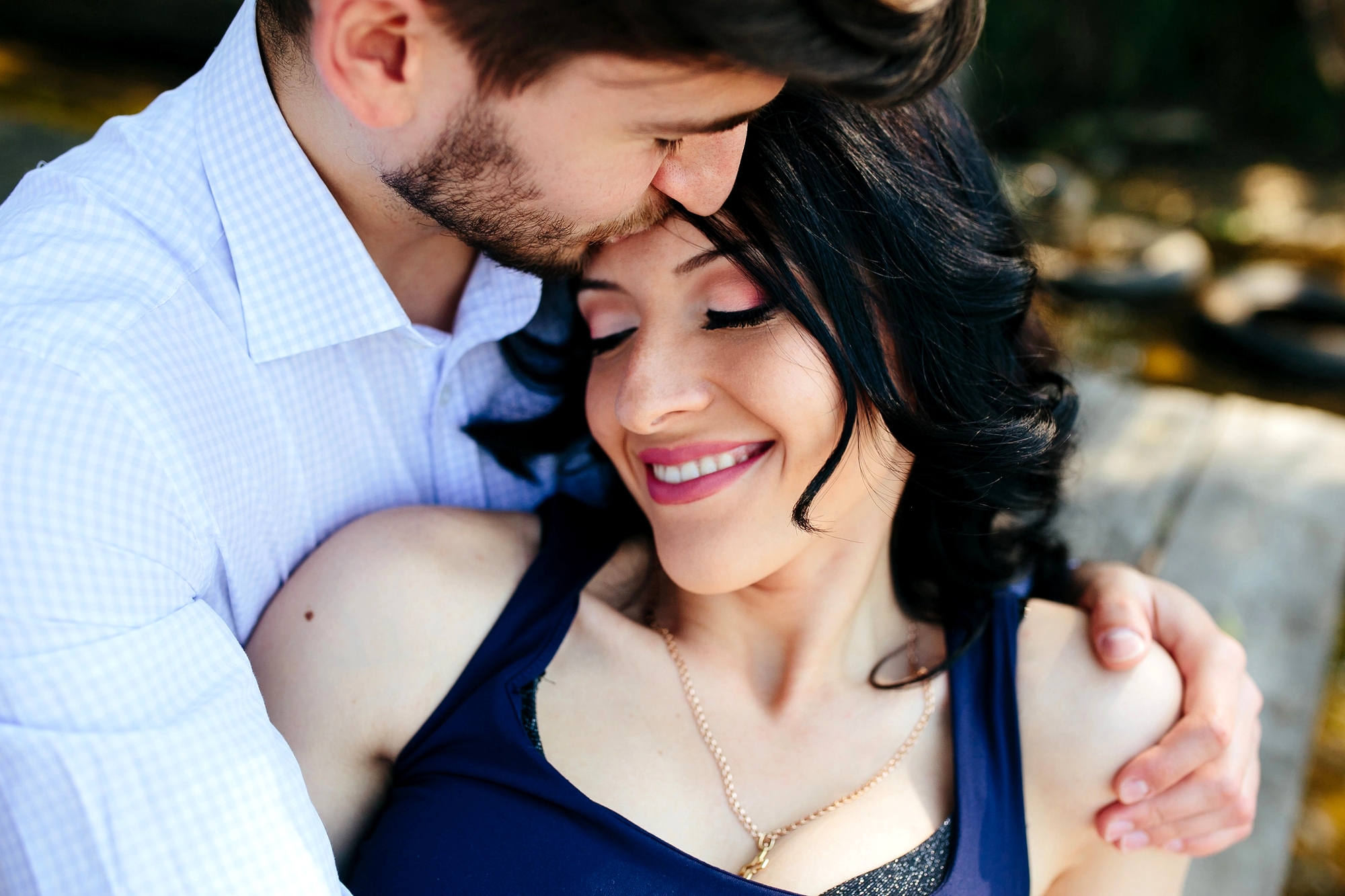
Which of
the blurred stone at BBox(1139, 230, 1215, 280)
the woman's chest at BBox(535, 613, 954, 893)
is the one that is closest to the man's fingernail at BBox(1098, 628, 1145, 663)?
the woman's chest at BBox(535, 613, 954, 893)

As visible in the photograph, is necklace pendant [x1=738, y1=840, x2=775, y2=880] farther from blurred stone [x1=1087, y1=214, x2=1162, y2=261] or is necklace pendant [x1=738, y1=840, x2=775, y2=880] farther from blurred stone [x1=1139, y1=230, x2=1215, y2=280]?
blurred stone [x1=1087, y1=214, x2=1162, y2=261]

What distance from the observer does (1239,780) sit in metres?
1.84

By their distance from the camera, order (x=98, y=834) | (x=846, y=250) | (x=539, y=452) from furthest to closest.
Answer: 1. (x=539, y=452)
2. (x=846, y=250)
3. (x=98, y=834)

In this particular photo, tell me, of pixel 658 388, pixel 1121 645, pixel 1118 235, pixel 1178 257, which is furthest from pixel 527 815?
pixel 1118 235

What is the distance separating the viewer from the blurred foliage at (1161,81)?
8648 mm

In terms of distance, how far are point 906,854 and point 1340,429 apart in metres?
2.30

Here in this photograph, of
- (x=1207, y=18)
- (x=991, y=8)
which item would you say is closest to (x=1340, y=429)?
(x=991, y=8)

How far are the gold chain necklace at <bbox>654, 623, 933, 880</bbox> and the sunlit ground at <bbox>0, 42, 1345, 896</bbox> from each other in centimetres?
271

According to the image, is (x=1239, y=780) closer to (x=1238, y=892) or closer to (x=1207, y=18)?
(x=1238, y=892)

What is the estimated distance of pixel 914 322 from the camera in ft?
5.82

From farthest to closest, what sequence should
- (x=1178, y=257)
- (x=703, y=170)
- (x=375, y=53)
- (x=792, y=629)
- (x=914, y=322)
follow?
(x=1178, y=257), (x=792, y=629), (x=914, y=322), (x=703, y=170), (x=375, y=53)

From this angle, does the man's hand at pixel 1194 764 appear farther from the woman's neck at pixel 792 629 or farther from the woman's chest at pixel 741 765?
the woman's neck at pixel 792 629

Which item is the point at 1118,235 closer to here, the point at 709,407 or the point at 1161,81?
the point at 1161,81

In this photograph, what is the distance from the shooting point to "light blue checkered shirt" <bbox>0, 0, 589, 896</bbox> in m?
1.27
